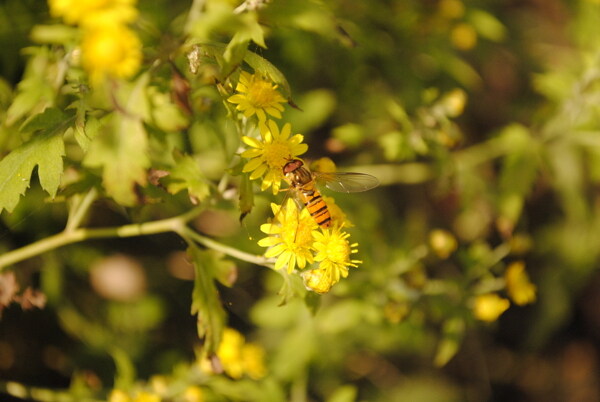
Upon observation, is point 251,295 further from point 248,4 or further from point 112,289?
point 248,4

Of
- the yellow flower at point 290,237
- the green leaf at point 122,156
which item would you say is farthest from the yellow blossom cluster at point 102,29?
the yellow flower at point 290,237

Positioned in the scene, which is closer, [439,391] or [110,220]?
[110,220]

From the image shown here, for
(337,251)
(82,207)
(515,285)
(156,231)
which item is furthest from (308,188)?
(515,285)

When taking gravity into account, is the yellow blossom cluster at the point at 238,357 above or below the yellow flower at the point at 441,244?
below

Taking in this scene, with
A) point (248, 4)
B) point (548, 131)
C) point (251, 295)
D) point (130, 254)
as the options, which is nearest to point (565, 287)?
point (548, 131)

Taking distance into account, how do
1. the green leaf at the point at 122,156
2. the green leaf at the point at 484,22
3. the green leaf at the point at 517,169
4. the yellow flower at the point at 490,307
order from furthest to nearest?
the green leaf at the point at 484,22 → the green leaf at the point at 517,169 → the yellow flower at the point at 490,307 → the green leaf at the point at 122,156

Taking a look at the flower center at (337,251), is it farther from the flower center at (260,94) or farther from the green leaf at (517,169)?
the green leaf at (517,169)

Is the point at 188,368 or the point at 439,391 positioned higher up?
the point at 188,368

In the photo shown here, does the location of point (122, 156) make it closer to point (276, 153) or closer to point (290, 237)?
point (276, 153)
